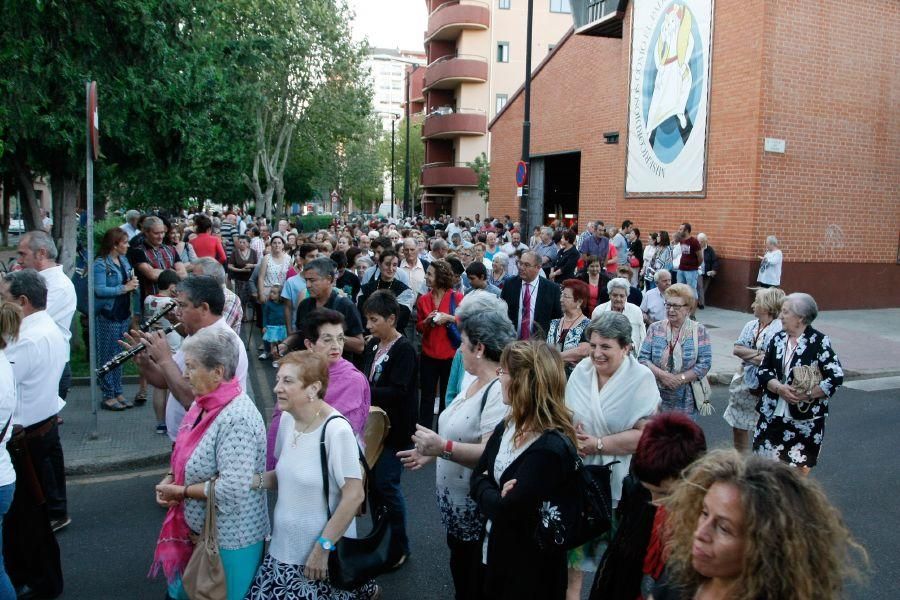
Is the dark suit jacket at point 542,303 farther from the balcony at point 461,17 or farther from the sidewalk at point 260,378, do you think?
the balcony at point 461,17

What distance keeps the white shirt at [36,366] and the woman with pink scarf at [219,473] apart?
1.59m

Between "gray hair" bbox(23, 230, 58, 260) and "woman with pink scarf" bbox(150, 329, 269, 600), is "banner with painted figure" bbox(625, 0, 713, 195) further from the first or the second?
"woman with pink scarf" bbox(150, 329, 269, 600)

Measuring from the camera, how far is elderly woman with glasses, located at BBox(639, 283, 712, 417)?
567cm

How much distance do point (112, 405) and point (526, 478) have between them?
22.6 feet

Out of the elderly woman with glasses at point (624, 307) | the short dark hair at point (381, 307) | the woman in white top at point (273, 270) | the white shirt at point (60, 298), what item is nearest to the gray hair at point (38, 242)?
the white shirt at point (60, 298)

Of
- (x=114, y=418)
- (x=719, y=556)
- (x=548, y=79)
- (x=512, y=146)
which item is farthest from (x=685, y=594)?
(x=512, y=146)

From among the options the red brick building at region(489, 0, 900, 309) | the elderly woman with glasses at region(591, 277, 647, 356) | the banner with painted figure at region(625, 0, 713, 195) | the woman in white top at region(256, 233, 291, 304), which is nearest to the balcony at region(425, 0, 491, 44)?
the banner with painted figure at region(625, 0, 713, 195)

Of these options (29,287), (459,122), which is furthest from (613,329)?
(459,122)

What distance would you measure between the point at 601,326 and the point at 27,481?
346cm

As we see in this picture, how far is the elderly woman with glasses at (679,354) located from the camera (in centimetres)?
567

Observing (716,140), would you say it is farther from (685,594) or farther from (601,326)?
(685,594)

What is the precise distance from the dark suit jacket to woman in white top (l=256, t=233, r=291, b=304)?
182 inches

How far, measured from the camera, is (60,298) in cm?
613

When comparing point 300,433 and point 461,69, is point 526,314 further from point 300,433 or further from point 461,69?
point 461,69
